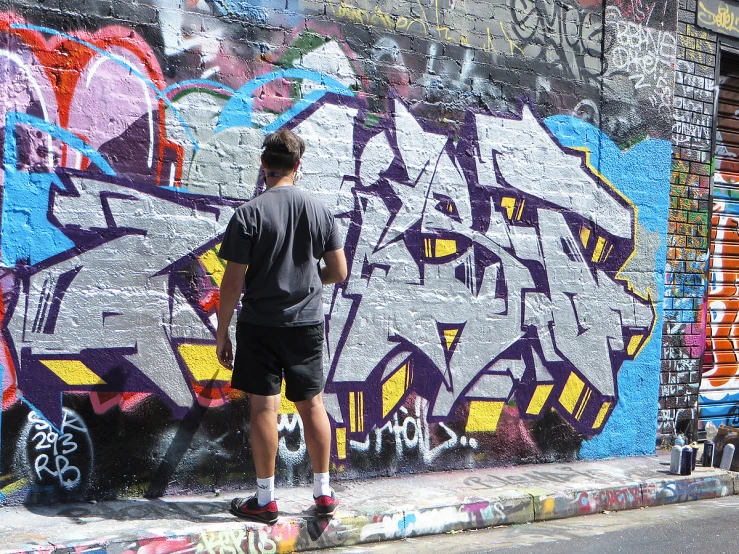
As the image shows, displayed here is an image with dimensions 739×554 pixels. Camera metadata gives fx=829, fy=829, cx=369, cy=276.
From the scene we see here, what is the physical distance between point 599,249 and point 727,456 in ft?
6.39

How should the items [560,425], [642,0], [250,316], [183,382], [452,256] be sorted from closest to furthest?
[250,316] → [183,382] → [452,256] → [560,425] → [642,0]

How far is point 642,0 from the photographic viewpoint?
22.5 ft

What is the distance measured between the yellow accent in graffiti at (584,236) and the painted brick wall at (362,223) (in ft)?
0.08

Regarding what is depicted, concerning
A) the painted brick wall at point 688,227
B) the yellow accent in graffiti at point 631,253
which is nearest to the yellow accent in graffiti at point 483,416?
the yellow accent in graffiti at point 631,253

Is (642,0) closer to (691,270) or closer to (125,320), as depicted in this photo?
(691,270)

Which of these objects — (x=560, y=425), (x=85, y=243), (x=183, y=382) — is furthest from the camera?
(x=560, y=425)

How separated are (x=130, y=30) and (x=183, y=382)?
2033 millimetres

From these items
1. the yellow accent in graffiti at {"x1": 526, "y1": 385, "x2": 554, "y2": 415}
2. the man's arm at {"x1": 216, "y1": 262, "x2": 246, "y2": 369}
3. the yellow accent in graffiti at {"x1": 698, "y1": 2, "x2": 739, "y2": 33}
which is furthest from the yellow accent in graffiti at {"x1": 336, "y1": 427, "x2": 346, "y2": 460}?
the yellow accent in graffiti at {"x1": 698, "y1": 2, "x2": 739, "y2": 33}

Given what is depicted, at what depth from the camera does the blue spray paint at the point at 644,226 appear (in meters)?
6.54

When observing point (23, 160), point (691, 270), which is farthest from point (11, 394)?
point (691, 270)

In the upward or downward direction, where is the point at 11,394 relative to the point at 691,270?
downward

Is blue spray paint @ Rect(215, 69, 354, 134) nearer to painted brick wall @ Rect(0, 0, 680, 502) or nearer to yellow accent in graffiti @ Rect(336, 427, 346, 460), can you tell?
painted brick wall @ Rect(0, 0, 680, 502)

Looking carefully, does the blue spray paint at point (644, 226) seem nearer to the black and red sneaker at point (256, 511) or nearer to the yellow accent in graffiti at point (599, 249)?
the yellow accent in graffiti at point (599, 249)

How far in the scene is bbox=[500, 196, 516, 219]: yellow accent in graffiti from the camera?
6.07 m
